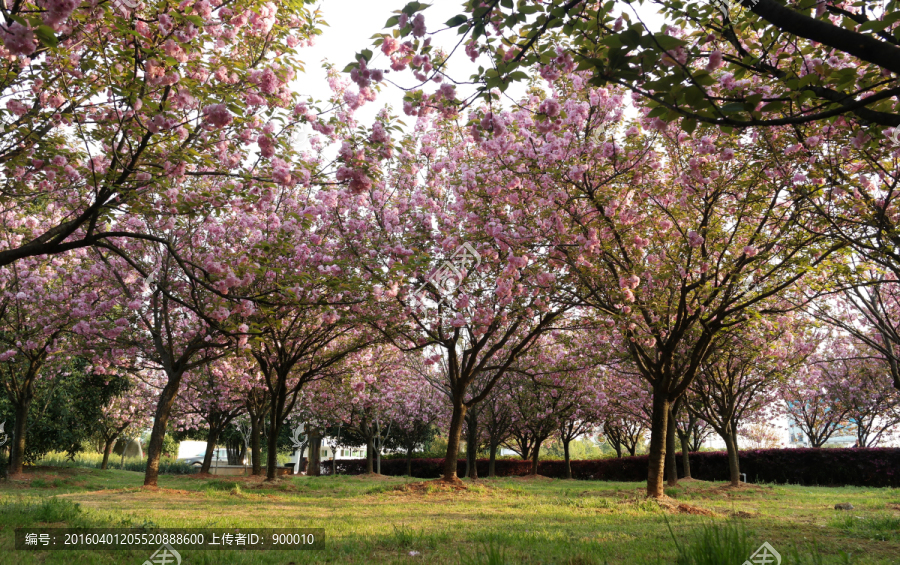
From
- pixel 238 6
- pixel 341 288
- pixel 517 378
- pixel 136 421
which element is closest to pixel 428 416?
pixel 517 378

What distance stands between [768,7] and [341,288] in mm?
7689

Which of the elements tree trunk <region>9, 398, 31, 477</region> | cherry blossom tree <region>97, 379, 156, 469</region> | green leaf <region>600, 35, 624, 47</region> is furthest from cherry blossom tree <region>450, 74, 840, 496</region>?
cherry blossom tree <region>97, 379, 156, 469</region>

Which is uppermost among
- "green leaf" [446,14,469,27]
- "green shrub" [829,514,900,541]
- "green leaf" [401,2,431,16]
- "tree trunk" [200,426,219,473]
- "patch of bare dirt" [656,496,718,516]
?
"green leaf" [401,2,431,16]

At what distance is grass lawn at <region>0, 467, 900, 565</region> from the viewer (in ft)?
15.2

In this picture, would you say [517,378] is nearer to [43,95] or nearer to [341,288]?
[341,288]

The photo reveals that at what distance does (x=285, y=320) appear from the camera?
15.0 meters

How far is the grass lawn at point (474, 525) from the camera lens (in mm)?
4625

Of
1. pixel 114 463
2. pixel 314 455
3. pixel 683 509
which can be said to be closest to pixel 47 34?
pixel 683 509
